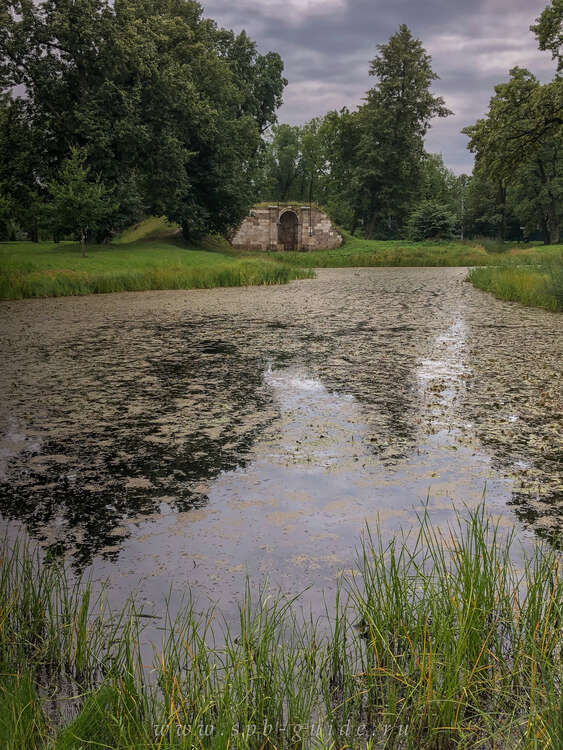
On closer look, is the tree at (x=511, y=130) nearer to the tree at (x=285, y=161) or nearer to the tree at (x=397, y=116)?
the tree at (x=397, y=116)

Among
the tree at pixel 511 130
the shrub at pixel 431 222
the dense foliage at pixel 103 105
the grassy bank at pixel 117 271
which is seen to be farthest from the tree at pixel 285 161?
the tree at pixel 511 130

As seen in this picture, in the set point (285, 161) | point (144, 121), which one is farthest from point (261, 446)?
point (285, 161)

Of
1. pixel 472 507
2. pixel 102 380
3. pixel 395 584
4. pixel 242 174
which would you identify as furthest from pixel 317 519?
pixel 242 174

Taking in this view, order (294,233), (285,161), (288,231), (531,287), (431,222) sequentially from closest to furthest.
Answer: (531,287), (431,222), (294,233), (288,231), (285,161)

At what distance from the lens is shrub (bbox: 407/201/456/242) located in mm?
39719

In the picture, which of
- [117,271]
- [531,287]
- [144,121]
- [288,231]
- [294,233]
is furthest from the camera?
[288,231]

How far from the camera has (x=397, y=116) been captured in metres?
45.6

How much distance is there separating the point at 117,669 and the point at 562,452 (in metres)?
3.08

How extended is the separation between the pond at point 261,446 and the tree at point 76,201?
14604 mm

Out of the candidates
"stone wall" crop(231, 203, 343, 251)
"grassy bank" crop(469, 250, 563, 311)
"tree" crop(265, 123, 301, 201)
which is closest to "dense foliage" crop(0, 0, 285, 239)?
"stone wall" crop(231, 203, 343, 251)

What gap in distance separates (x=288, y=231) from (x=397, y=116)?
10.6m

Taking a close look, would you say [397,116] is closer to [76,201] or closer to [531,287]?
[76,201]

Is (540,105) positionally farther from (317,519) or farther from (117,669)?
(117,669)

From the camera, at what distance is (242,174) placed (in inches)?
1398
